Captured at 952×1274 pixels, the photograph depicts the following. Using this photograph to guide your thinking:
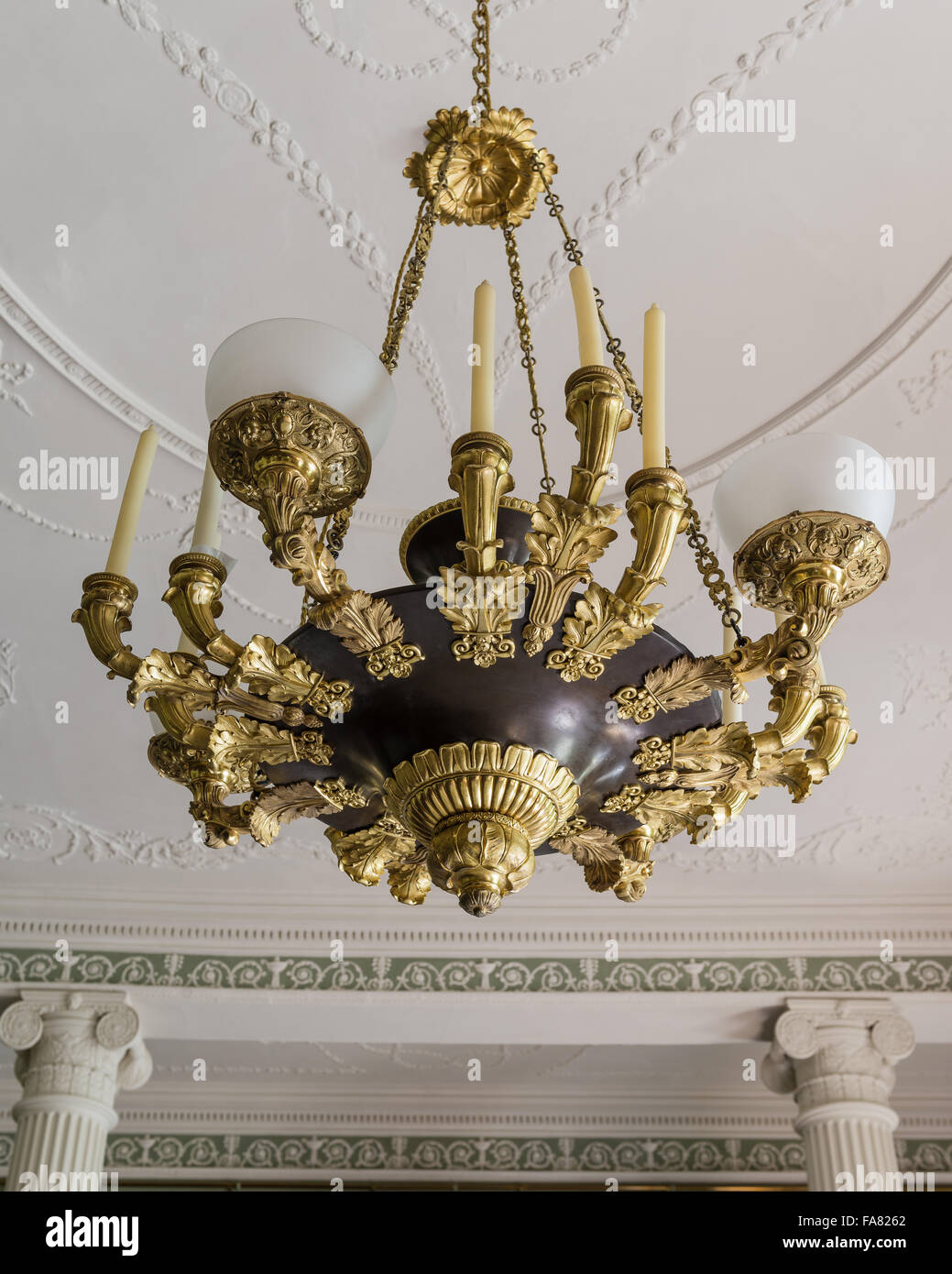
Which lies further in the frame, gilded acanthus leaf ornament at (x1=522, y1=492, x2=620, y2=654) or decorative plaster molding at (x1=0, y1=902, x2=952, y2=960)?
decorative plaster molding at (x1=0, y1=902, x2=952, y2=960)

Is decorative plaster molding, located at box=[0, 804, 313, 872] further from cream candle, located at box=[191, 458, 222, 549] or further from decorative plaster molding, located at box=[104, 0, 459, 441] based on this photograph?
cream candle, located at box=[191, 458, 222, 549]

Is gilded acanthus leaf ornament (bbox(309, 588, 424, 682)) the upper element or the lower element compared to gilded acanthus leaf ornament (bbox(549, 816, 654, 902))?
upper

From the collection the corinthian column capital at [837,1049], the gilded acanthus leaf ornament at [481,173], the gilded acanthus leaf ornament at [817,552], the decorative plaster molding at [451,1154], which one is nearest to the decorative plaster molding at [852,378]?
the gilded acanthus leaf ornament at [481,173]

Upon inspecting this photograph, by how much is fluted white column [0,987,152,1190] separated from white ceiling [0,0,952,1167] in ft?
5.29

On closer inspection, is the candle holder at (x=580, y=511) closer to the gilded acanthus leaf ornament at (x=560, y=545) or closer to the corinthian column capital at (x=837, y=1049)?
the gilded acanthus leaf ornament at (x=560, y=545)

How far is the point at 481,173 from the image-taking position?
2.35 metres

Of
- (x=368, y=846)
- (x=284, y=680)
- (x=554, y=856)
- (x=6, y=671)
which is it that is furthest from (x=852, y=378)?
(x=6, y=671)

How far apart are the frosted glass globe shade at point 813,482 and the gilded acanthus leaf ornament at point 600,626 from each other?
0.24 meters

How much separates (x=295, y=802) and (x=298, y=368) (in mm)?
686

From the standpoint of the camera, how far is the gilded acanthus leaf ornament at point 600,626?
5.57 feet

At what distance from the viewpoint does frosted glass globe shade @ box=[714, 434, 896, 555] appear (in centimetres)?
182
